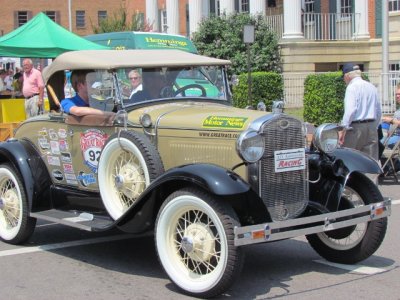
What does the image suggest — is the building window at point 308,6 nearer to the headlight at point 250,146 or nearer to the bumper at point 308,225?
the bumper at point 308,225

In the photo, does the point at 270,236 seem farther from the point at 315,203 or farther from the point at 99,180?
the point at 99,180

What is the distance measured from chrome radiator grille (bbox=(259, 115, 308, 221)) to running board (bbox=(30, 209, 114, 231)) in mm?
1354

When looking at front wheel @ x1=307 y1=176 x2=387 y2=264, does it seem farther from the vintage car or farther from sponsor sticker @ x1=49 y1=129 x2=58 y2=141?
sponsor sticker @ x1=49 y1=129 x2=58 y2=141

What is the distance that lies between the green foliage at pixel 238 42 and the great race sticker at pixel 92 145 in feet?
55.7

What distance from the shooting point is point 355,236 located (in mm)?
5832

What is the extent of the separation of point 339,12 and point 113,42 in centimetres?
1135

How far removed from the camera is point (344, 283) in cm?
522

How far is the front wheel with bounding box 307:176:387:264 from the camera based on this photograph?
557cm

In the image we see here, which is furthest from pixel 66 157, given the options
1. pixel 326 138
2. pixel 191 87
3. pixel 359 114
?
pixel 359 114

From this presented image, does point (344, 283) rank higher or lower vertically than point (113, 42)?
lower

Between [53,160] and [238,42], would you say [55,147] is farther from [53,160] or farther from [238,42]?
[238,42]

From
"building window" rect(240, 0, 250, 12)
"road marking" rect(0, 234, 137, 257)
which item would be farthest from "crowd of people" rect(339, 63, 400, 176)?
"building window" rect(240, 0, 250, 12)

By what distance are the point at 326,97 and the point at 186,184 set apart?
1180 centimetres

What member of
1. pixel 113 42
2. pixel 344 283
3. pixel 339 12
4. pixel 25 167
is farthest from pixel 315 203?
pixel 339 12
